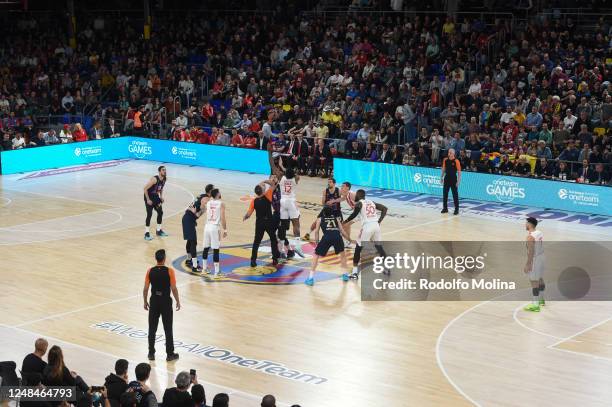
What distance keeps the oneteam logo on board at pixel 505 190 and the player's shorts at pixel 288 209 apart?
916 centimetres

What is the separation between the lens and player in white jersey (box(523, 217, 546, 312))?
18.8m

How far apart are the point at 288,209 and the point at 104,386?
11.0 m

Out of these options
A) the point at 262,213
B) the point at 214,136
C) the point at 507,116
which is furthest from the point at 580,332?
the point at 214,136

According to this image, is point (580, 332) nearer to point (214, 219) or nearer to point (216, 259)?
point (214, 219)

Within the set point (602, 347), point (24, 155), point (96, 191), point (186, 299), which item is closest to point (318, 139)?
point (96, 191)

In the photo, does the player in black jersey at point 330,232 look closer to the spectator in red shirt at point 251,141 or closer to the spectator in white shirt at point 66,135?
the spectator in red shirt at point 251,141

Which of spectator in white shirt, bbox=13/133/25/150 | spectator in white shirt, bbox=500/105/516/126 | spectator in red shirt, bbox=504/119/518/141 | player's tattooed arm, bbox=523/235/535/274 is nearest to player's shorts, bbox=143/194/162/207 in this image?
player's tattooed arm, bbox=523/235/535/274

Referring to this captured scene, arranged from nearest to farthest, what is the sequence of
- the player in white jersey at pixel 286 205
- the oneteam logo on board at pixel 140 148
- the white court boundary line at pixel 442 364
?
the white court boundary line at pixel 442 364, the player in white jersey at pixel 286 205, the oneteam logo on board at pixel 140 148

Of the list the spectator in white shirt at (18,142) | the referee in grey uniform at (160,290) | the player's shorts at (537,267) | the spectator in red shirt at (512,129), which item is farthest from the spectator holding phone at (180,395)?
the spectator in white shirt at (18,142)

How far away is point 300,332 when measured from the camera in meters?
18.2

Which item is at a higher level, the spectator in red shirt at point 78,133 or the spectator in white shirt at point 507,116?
the spectator in white shirt at point 507,116

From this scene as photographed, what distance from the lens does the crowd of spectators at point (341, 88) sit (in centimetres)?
3200

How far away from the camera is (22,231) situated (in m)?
26.6

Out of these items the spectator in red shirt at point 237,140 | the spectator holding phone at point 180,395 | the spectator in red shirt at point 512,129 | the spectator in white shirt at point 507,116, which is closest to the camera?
the spectator holding phone at point 180,395
